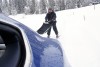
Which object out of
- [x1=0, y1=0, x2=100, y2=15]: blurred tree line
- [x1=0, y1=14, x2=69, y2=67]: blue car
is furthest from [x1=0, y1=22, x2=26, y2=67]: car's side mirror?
[x1=0, y1=0, x2=100, y2=15]: blurred tree line

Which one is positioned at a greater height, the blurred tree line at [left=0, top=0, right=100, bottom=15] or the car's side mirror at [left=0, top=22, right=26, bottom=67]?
the car's side mirror at [left=0, top=22, right=26, bottom=67]

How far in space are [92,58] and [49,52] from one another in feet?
17.3

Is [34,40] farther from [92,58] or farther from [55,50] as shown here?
[92,58]

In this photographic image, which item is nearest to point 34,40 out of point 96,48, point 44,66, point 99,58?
point 44,66

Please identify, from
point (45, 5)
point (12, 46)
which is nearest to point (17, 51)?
point (12, 46)

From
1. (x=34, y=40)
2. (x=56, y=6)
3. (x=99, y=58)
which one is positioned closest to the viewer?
(x=34, y=40)

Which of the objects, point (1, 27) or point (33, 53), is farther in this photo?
point (33, 53)

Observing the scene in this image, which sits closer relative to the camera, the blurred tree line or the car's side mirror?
Result: the car's side mirror

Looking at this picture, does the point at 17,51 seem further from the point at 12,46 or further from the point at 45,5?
the point at 45,5

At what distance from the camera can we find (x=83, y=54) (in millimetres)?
8461

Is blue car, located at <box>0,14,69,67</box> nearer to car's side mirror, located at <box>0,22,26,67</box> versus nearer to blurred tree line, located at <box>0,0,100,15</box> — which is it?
car's side mirror, located at <box>0,22,26,67</box>

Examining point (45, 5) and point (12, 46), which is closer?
point (12, 46)

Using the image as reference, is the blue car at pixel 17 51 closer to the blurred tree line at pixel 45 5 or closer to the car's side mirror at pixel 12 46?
the car's side mirror at pixel 12 46

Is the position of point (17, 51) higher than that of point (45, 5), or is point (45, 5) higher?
point (17, 51)
